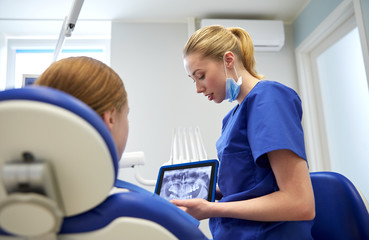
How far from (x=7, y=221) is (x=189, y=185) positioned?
836mm

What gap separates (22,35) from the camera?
3.32m

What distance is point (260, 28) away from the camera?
3.10m

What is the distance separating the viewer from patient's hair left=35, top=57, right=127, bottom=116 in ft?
2.03

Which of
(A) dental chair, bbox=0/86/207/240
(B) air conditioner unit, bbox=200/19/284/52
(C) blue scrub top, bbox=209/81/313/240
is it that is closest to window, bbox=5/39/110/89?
(B) air conditioner unit, bbox=200/19/284/52

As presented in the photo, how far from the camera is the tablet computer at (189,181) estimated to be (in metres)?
1.21

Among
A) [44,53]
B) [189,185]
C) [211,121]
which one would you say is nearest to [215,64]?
[189,185]

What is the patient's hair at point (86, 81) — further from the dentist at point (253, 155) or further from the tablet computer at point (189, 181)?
the tablet computer at point (189, 181)

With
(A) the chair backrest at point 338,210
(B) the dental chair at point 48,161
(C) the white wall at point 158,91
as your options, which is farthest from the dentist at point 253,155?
(C) the white wall at point 158,91

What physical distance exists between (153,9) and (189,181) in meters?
2.14

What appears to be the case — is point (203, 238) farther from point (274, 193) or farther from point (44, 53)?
point (44, 53)

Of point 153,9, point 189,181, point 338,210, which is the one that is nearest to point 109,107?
point 189,181

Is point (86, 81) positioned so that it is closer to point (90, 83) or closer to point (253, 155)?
point (90, 83)

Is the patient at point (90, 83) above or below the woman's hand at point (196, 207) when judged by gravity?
above

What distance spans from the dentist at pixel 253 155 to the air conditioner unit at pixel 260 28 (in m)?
1.87
